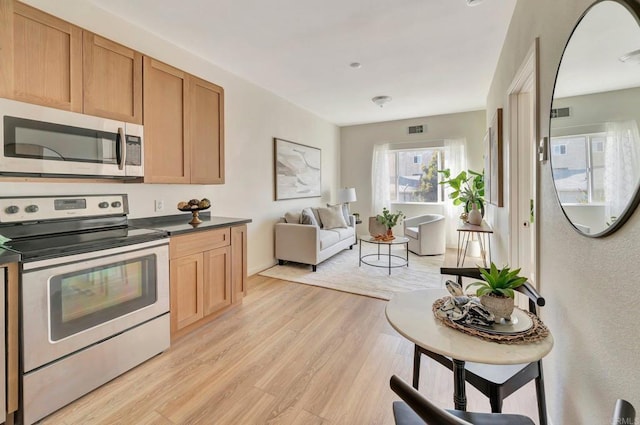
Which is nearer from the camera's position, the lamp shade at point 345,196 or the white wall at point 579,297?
the white wall at point 579,297

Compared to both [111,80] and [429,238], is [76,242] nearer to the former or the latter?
[111,80]

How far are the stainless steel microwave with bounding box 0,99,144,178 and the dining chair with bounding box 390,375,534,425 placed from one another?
2238mm

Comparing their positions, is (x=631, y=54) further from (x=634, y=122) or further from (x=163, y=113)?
(x=163, y=113)

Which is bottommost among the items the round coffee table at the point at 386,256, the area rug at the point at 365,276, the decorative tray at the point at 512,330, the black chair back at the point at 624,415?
the area rug at the point at 365,276

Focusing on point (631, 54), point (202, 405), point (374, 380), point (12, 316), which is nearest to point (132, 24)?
point (12, 316)

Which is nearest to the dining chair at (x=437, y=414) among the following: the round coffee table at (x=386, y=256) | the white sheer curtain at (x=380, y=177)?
the round coffee table at (x=386, y=256)

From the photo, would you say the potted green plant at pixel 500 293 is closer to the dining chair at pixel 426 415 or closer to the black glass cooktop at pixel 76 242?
the dining chair at pixel 426 415

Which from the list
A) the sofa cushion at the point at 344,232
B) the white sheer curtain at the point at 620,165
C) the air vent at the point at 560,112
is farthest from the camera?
the sofa cushion at the point at 344,232

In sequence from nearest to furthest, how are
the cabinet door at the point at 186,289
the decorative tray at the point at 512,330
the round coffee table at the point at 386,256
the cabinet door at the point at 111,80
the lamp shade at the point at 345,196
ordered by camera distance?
the decorative tray at the point at 512,330, the cabinet door at the point at 111,80, the cabinet door at the point at 186,289, the round coffee table at the point at 386,256, the lamp shade at the point at 345,196

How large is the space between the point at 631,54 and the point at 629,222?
0.49m

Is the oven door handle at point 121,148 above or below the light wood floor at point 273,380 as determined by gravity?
above

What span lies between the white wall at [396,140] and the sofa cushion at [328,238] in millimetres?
1990

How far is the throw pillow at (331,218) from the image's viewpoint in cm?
516

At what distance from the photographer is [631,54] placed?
0.86 metres
